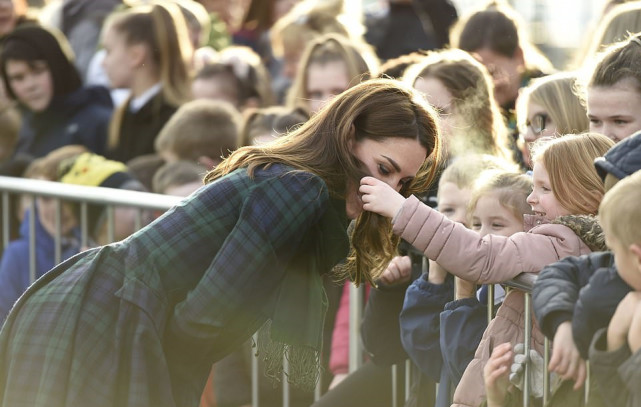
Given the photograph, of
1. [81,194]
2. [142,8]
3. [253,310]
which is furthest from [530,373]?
[142,8]

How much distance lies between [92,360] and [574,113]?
76.8 inches

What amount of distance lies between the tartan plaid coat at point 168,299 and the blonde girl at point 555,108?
1.15 m

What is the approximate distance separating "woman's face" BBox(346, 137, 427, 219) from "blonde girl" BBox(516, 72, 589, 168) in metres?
0.90

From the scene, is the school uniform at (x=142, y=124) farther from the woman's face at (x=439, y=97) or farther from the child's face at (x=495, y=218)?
the child's face at (x=495, y=218)

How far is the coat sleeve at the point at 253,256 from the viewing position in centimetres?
388

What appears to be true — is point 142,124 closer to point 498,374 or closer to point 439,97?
point 439,97

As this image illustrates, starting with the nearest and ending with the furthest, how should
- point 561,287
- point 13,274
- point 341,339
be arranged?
point 561,287
point 341,339
point 13,274

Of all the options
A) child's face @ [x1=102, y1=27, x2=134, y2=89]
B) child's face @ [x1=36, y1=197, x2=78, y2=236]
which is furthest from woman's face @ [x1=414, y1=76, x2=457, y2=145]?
child's face @ [x1=102, y1=27, x2=134, y2=89]

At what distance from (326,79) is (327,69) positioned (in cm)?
5

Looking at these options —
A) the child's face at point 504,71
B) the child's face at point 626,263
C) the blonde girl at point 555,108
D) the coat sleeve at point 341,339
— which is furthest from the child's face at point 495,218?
the child's face at point 504,71

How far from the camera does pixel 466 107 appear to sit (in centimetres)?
523

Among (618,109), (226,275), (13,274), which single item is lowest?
(13,274)

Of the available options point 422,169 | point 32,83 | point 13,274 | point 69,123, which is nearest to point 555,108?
point 422,169

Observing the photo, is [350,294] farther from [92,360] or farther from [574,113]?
[92,360]
